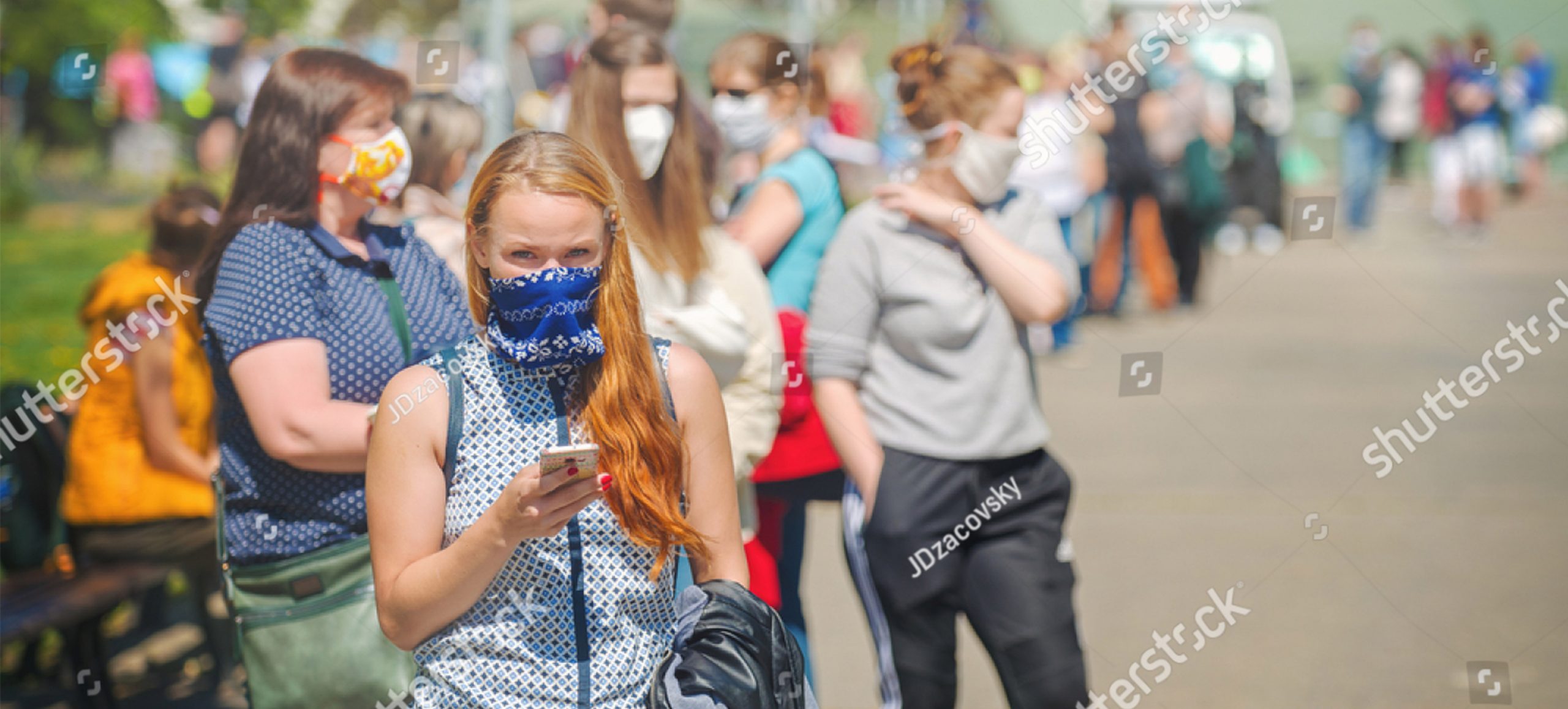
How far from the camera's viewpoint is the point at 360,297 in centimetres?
280

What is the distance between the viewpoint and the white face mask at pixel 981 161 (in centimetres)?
329

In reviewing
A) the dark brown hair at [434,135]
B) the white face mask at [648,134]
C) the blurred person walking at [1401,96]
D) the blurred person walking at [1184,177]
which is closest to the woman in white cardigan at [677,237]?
the white face mask at [648,134]

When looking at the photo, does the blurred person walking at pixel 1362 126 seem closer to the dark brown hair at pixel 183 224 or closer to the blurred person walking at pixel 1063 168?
the blurred person walking at pixel 1063 168

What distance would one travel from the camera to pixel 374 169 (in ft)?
9.58

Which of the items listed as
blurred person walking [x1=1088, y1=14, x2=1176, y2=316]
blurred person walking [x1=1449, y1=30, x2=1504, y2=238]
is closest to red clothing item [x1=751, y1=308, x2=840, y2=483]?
blurred person walking [x1=1088, y1=14, x2=1176, y2=316]

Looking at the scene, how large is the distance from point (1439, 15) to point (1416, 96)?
1258 cm

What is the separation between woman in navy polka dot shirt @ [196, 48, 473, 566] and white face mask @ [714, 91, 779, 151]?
Result: 4.95ft

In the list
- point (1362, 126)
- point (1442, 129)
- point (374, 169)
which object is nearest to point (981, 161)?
point (374, 169)

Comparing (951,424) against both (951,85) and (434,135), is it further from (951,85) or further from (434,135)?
(434,135)

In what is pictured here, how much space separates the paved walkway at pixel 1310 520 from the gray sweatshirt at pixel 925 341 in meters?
1.53

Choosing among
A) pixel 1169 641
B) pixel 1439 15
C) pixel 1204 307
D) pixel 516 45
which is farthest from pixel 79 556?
pixel 1204 307

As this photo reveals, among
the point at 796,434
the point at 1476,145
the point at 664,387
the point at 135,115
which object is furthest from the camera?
the point at 1476,145

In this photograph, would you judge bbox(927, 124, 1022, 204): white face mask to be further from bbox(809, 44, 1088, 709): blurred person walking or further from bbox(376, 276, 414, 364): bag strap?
bbox(376, 276, 414, 364): bag strap

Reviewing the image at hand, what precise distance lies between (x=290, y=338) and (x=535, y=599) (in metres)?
0.94
